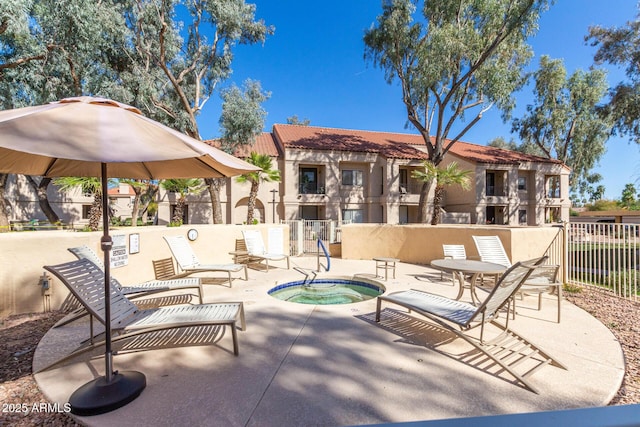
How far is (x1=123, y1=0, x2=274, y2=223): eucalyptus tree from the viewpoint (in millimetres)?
15234

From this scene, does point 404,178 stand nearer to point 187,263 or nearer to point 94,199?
point 187,263

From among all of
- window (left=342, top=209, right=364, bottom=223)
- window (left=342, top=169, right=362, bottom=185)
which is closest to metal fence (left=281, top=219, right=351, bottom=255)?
window (left=342, top=209, right=364, bottom=223)

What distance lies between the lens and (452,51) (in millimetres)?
15586

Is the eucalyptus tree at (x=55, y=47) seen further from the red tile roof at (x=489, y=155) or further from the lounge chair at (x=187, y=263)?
the red tile roof at (x=489, y=155)

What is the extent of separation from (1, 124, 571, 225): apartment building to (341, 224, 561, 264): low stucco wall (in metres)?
Answer: 11.4

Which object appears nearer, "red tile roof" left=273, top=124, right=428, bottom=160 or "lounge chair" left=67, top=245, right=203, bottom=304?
"lounge chair" left=67, top=245, right=203, bottom=304

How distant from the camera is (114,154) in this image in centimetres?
228

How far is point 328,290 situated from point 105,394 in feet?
18.1

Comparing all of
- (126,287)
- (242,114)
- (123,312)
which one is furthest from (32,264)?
(242,114)

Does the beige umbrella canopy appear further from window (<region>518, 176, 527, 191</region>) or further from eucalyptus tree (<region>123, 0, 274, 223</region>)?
window (<region>518, 176, 527, 191</region>)

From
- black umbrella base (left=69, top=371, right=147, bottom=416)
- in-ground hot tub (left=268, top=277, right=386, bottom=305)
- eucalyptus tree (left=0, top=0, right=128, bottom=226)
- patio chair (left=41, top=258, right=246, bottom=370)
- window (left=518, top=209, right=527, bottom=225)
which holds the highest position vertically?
eucalyptus tree (left=0, top=0, right=128, bottom=226)

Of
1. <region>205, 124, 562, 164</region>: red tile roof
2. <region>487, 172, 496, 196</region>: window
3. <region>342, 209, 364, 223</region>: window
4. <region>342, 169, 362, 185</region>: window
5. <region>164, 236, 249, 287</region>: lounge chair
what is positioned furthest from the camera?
<region>487, 172, 496, 196</region>: window

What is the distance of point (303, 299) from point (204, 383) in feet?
13.6

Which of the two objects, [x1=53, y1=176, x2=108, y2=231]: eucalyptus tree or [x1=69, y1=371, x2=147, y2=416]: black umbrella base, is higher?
[x1=53, y1=176, x2=108, y2=231]: eucalyptus tree
